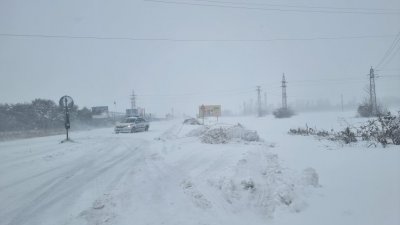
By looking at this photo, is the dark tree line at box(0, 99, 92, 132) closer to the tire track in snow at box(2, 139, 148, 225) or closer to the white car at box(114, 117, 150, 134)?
the white car at box(114, 117, 150, 134)

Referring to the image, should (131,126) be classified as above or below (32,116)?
below

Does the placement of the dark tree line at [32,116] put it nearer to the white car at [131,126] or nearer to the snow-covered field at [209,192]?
the white car at [131,126]

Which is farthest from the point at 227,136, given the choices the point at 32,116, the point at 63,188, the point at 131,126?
the point at 32,116

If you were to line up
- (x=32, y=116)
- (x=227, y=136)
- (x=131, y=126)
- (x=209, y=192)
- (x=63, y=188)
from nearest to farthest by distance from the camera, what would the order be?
(x=209, y=192), (x=63, y=188), (x=227, y=136), (x=131, y=126), (x=32, y=116)

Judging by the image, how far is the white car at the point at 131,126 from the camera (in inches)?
1511

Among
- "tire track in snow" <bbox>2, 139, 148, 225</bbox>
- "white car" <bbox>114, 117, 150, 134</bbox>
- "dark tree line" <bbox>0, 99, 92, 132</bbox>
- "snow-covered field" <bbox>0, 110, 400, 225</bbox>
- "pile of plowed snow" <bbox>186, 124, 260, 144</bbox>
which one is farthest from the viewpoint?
"dark tree line" <bbox>0, 99, 92, 132</bbox>

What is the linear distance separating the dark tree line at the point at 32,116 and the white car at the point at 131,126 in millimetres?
12294

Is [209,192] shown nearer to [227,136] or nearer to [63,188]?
[63,188]

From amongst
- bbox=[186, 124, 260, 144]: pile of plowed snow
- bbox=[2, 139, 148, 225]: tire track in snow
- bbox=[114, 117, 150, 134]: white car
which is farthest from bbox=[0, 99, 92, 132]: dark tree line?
bbox=[2, 139, 148, 225]: tire track in snow

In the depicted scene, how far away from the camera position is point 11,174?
11953 millimetres

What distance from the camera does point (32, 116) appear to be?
1800 inches

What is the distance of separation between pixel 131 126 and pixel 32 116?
15388 mm

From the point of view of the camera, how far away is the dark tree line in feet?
137

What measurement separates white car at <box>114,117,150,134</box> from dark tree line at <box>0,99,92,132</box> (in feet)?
40.3
